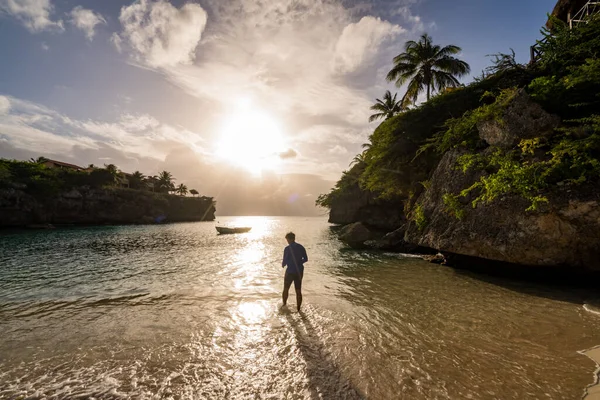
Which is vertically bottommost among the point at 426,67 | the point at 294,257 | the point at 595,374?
the point at 595,374

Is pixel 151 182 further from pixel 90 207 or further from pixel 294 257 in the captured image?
pixel 294 257

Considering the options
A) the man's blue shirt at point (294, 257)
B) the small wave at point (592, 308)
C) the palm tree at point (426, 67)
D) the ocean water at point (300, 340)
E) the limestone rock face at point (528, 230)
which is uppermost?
the palm tree at point (426, 67)

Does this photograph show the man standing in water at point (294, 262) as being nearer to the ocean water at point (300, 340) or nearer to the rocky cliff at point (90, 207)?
the ocean water at point (300, 340)

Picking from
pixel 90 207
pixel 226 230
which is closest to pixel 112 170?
pixel 90 207

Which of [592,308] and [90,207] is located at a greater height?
[592,308]

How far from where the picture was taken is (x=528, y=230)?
991cm

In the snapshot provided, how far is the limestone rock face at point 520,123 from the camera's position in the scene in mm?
11062

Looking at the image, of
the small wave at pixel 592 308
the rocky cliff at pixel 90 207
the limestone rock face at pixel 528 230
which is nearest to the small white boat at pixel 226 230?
the limestone rock face at pixel 528 230

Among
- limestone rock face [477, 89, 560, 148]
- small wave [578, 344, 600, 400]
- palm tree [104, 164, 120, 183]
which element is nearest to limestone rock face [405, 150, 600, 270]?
limestone rock face [477, 89, 560, 148]

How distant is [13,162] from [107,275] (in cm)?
6754

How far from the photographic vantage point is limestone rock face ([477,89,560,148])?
11.1m

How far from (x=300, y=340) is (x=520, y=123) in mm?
13907

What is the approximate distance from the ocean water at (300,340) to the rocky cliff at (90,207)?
58744 mm

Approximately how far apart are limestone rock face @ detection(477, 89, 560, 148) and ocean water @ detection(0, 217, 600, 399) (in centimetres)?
674
